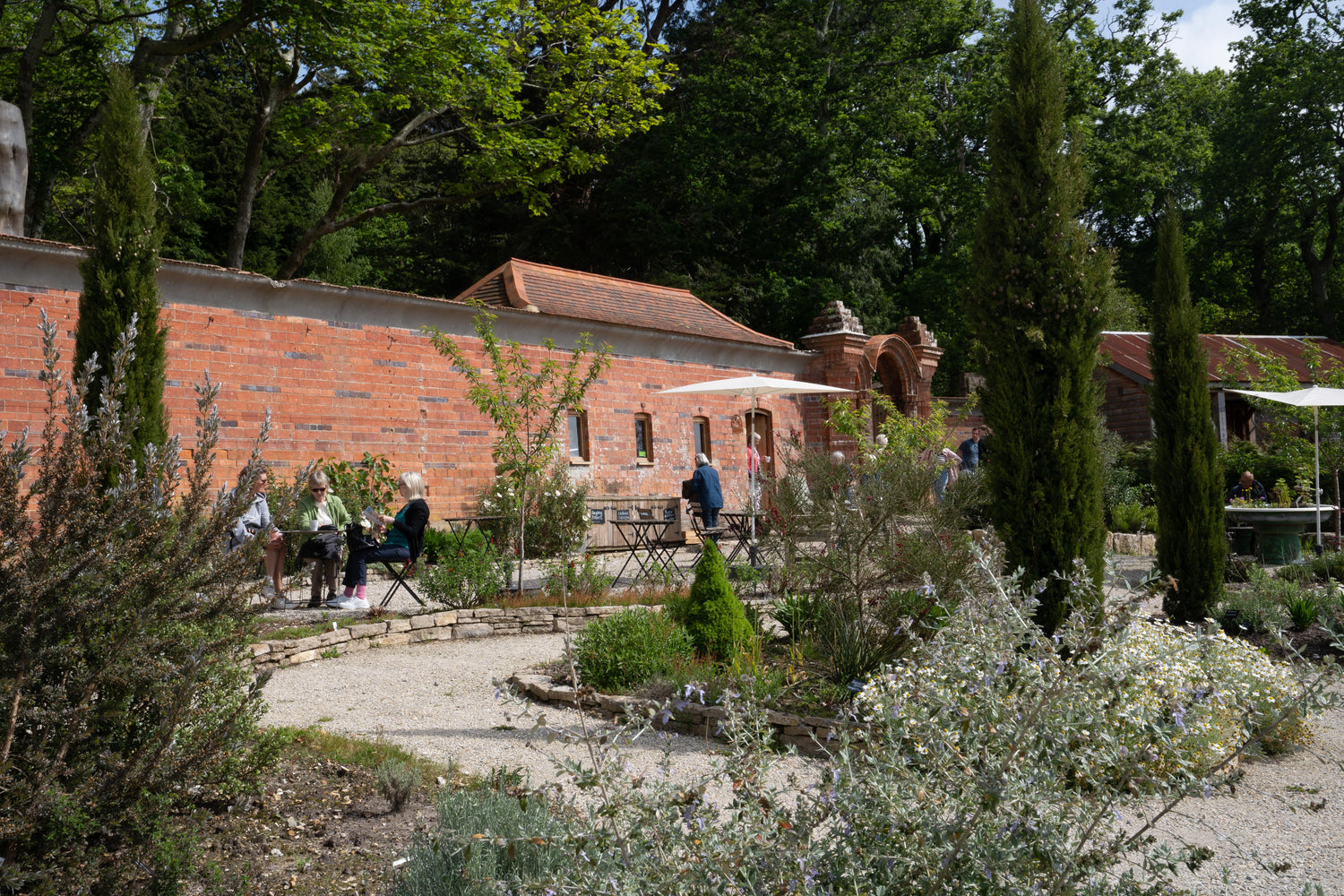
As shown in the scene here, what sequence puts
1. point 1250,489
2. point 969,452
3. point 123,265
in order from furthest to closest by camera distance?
point 969,452, point 1250,489, point 123,265

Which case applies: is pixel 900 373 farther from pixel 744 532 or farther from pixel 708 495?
pixel 744 532

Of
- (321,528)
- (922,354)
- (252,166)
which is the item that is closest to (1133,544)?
(922,354)

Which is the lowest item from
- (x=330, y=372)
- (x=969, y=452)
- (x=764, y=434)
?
(x=969, y=452)

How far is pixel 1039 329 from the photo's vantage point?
6.23 m

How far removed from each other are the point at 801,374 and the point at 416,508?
12991 mm

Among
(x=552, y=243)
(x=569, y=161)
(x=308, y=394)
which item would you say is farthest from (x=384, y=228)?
(x=308, y=394)

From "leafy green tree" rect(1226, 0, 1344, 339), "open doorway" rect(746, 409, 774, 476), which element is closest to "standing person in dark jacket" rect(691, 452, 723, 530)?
"open doorway" rect(746, 409, 774, 476)

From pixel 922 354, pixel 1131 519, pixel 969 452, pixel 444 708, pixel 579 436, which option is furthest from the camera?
pixel 922 354

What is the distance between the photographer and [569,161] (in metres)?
22.3

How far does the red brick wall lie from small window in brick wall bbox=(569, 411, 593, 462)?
14 cm

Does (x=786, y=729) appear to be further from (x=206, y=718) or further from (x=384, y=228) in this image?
(x=384, y=228)

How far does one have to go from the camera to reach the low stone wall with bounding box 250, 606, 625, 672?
7.46m

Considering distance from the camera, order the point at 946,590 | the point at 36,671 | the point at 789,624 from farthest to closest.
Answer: the point at 789,624 → the point at 946,590 → the point at 36,671

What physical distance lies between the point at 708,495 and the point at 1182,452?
264 inches
